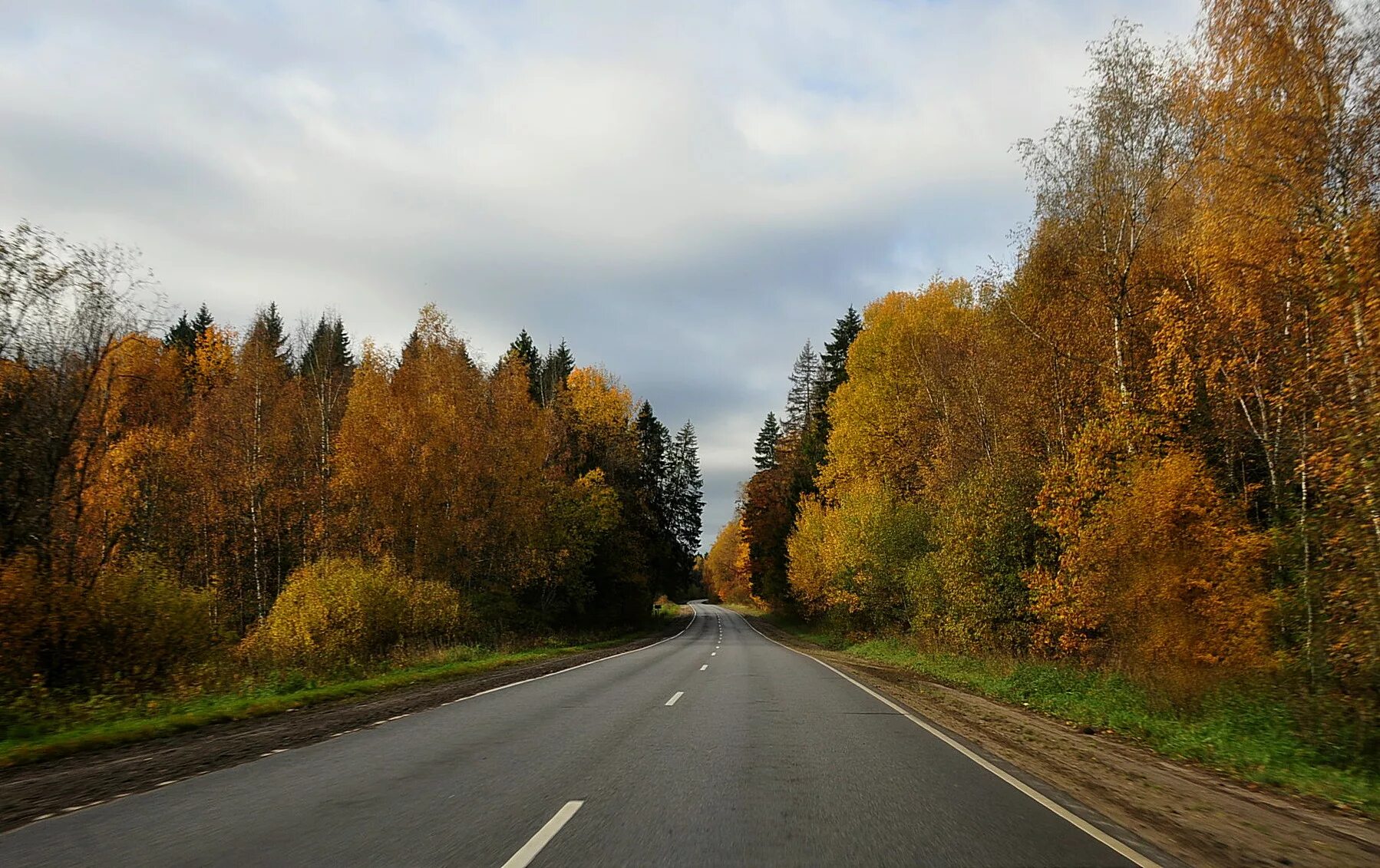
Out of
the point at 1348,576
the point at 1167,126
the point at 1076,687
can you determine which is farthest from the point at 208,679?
the point at 1167,126

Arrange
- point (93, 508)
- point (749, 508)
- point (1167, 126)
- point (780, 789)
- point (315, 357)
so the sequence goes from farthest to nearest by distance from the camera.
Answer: point (749, 508) < point (315, 357) < point (93, 508) < point (1167, 126) < point (780, 789)

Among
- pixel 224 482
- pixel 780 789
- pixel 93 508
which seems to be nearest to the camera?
pixel 780 789

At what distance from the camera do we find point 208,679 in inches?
539

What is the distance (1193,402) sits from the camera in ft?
53.1

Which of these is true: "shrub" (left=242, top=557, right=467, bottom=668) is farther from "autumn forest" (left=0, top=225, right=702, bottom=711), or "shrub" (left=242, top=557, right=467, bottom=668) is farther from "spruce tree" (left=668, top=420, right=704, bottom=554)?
"spruce tree" (left=668, top=420, right=704, bottom=554)

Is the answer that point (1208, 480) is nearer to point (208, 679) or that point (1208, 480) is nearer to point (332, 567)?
point (208, 679)

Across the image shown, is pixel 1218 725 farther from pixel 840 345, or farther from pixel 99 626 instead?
pixel 840 345

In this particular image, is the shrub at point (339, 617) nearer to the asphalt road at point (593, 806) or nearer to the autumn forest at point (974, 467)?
the autumn forest at point (974, 467)

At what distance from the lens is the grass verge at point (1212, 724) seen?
7453mm

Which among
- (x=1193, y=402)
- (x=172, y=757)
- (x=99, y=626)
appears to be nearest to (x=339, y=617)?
(x=99, y=626)

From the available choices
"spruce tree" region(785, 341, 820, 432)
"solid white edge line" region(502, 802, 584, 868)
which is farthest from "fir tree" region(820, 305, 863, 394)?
"solid white edge line" region(502, 802, 584, 868)

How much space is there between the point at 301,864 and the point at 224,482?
28.7 m

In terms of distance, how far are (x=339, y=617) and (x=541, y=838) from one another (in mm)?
16482

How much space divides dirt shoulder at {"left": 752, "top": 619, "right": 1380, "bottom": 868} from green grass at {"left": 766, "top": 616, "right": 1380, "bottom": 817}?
1.41 feet
